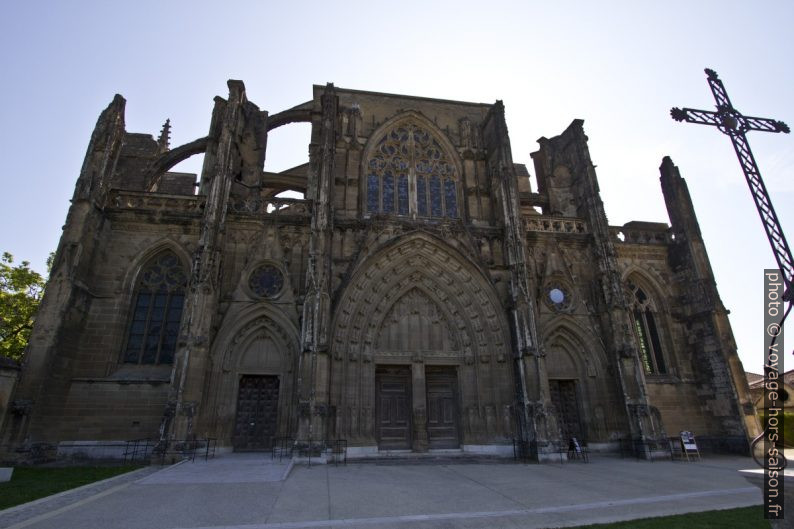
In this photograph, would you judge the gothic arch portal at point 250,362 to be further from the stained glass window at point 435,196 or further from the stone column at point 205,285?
the stained glass window at point 435,196

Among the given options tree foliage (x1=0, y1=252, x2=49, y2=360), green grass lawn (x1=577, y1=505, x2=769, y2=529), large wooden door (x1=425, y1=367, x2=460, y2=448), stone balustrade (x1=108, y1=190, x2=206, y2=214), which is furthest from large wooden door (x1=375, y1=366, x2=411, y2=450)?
tree foliage (x1=0, y1=252, x2=49, y2=360)

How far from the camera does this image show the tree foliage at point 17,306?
19312 millimetres

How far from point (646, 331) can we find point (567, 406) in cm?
520

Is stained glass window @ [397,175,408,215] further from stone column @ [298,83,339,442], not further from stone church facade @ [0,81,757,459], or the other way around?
stone column @ [298,83,339,442]

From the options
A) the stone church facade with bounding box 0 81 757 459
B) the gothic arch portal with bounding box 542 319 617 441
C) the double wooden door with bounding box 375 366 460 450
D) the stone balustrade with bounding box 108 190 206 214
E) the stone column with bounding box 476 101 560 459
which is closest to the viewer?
the stone church facade with bounding box 0 81 757 459

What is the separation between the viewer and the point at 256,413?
14.2 m

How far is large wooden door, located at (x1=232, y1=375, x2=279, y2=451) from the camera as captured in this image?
546 inches

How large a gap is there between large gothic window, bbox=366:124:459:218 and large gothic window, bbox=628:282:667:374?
8804 millimetres

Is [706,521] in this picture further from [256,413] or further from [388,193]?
[388,193]

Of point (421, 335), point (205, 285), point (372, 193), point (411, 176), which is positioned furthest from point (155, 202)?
point (421, 335)

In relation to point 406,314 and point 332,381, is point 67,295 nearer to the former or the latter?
point 332,381

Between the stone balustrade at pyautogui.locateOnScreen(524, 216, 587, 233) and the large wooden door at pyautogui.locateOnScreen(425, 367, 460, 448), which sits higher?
the stone balustrade at pyautogui.locateOnScreen(524, 216, 587, 233)

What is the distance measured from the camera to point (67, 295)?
13.1 meters

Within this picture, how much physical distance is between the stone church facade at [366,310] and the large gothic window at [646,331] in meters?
0.09
